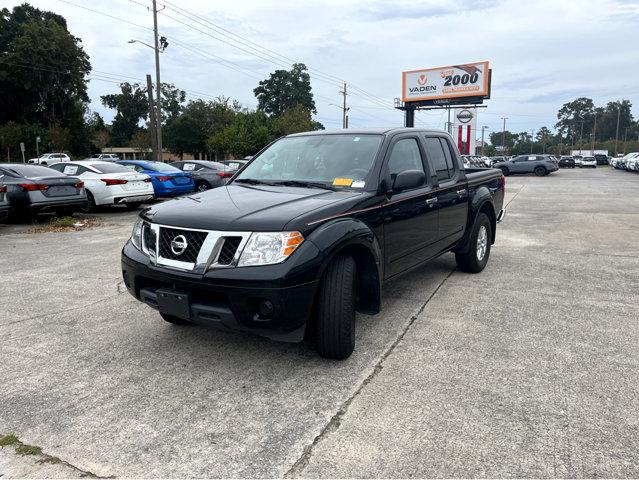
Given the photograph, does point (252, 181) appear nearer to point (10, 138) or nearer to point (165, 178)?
point (165, 178)

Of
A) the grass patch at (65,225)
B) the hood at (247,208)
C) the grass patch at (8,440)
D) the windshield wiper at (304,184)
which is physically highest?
the windshield wiper at (304,184)

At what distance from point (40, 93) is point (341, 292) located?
59361mm

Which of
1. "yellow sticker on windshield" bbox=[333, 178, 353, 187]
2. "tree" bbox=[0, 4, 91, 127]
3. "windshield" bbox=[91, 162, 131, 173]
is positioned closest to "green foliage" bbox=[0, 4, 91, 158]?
"tree" bbox=[0, 4, 91, 127]

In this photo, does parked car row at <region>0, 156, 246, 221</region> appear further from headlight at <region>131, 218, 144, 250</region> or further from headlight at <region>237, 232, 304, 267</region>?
headlight at <region>237, 232, 304, 267</region>

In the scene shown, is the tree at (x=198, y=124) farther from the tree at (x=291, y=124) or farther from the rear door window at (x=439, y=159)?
the rear door window at (x=439, y=159)

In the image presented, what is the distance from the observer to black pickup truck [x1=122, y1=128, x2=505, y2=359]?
3.10 m

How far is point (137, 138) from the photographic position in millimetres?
70000

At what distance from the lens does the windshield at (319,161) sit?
4184 millimetres

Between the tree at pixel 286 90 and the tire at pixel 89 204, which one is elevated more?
the tree at pixel 286 90

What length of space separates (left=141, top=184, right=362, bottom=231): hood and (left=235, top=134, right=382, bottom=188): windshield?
274 mm

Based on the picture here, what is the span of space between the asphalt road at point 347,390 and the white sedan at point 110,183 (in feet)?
23.9

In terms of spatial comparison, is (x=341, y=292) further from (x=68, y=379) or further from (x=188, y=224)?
(x=68, y=379)

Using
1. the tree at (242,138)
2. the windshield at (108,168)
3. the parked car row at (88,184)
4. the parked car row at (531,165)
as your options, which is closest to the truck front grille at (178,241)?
the parked car row at (88,184)

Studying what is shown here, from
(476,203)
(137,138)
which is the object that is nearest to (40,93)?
(137,138)
